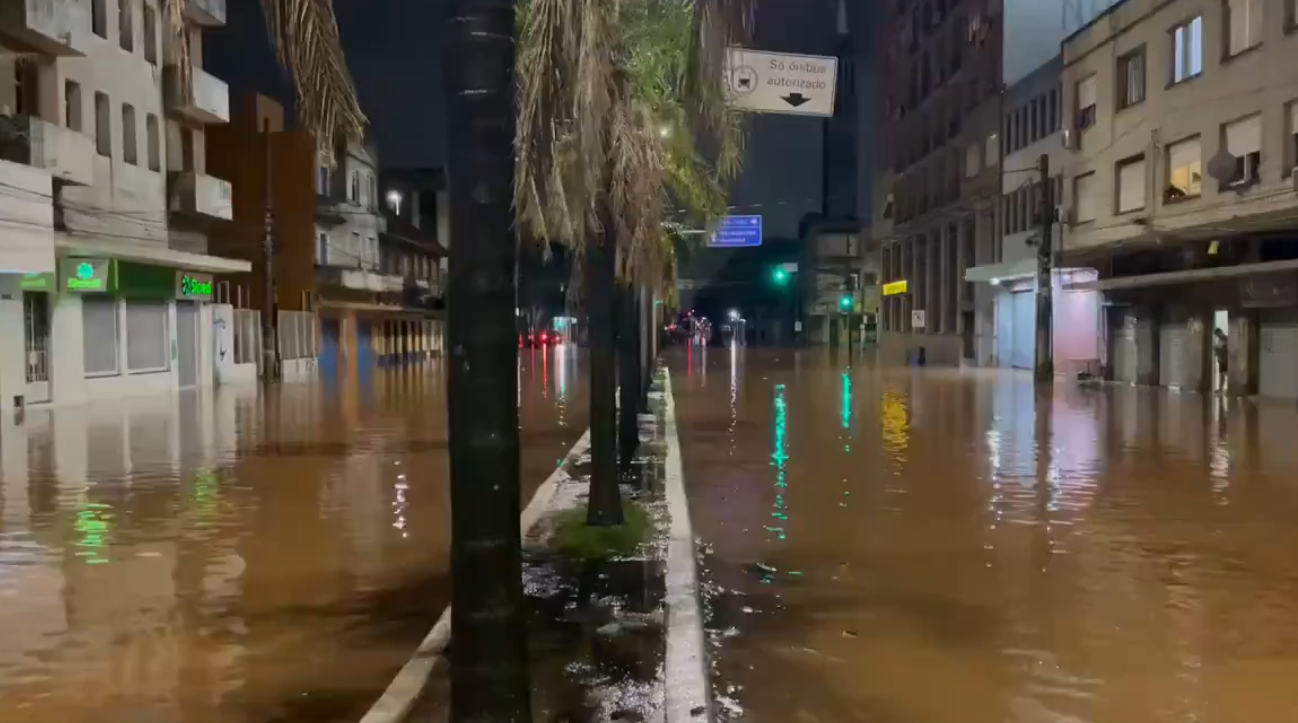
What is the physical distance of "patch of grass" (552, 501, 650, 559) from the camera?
9920 millimetres

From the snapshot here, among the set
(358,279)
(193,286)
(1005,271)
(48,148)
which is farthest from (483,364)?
(358,279)

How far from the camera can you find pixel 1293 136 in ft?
85.7

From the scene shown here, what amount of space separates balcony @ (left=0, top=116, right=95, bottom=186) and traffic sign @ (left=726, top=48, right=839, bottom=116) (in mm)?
19931

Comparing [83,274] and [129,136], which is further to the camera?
[129,136]

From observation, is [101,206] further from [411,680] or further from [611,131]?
[411,680]

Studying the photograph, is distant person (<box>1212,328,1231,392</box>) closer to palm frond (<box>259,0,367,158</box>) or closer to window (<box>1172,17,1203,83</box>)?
window (<box>1172,17,1203,83</box>)

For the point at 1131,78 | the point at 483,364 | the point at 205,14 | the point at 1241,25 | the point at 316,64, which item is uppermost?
the point at 205,14

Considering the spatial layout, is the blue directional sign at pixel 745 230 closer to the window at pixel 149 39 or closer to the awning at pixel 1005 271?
the awning at pixel 1005 271

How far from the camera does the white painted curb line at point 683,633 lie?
595 centimetres

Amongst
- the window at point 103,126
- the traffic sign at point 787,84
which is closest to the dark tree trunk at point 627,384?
the traffic sign at point 787,84

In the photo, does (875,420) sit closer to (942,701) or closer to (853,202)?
(942,701)

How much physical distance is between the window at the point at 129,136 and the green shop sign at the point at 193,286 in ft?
12.0

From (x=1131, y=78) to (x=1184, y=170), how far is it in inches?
200

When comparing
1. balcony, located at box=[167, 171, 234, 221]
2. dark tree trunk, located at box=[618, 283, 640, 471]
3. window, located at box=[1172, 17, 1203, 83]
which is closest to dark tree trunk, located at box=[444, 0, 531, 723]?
dark tree trunk, located at box=[618, 283, 640, 471]
